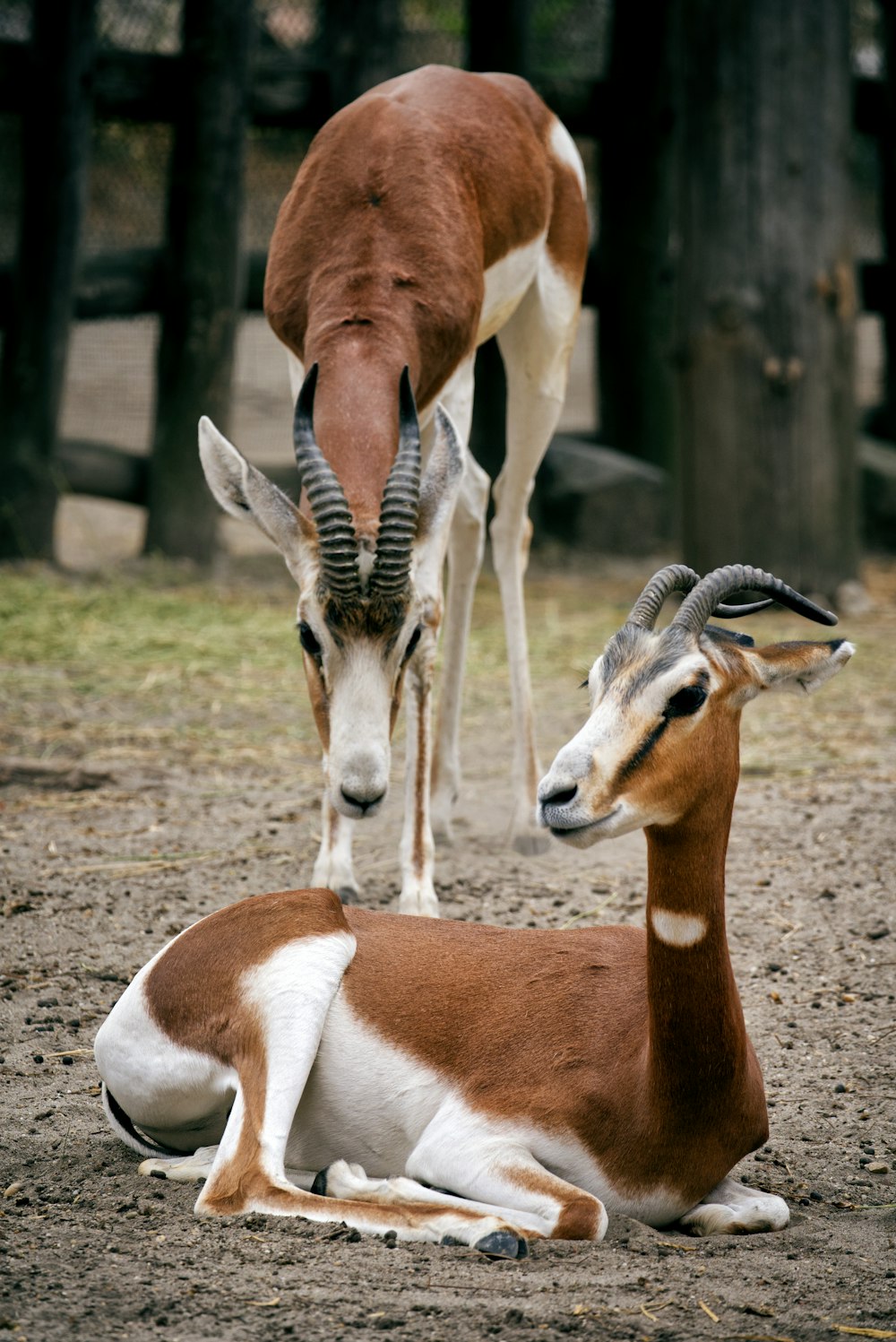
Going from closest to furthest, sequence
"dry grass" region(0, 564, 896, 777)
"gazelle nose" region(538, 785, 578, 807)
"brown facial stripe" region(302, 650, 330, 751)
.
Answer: "gazelle nose" region(538, 785, 578, 807) < "brown facial stripe" region(302, 650, 330, 751) < "dry grass" region(0, 564, 896, 777)

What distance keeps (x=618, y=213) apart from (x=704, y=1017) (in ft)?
32.4

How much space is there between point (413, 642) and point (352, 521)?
A: 390 mm

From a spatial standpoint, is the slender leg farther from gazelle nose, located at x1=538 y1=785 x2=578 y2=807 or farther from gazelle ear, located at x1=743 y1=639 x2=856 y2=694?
gazelle nose, located at x1=538 y1=785 x2=578 y2=807

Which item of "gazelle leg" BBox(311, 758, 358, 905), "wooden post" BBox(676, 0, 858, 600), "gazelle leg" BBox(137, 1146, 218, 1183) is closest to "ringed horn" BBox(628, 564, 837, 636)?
"gazelle leg" BBox(137, 1146, 218, 1183)

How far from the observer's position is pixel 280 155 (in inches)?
460

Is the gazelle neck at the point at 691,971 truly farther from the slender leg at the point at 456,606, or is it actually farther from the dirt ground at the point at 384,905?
the slender leg at the point at 456,606

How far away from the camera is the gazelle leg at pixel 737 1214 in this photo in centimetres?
302

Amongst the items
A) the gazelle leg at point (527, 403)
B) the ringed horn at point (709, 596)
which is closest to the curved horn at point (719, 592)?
the ringed horn at point (709, 596)

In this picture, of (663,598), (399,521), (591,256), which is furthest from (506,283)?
(591,256)

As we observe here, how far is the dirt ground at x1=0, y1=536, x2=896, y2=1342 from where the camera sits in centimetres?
262

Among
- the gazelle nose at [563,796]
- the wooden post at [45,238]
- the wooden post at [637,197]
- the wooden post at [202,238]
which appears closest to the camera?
the gazelle nose at [563,796]

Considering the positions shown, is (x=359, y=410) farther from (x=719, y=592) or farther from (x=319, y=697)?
(x=719, y=592)

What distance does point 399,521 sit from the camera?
4207 millimetres

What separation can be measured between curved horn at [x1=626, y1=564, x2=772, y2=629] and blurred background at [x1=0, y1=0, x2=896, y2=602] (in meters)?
6.31
